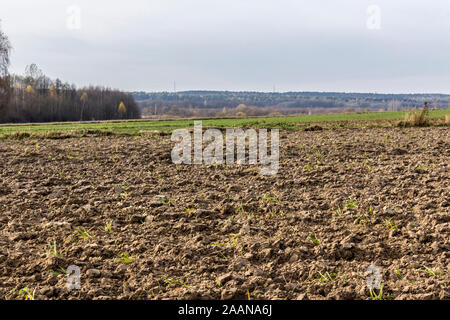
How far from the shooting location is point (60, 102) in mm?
65688

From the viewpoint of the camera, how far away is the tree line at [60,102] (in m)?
58.2

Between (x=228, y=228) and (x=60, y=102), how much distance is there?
220ft

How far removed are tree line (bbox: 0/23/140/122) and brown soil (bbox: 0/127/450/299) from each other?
47633mm

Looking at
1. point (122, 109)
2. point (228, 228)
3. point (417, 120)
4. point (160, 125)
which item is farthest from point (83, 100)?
point (228, 228)

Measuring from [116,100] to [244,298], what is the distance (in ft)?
278

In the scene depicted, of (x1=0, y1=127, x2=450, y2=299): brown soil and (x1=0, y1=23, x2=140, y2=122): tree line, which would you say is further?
(x1=0, y1=23, x2=140, y2=122): tree line

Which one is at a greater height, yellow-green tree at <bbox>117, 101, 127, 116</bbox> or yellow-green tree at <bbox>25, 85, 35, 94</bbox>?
yellow-green tree at <bbox>25, 85, 35, 94</bbox>

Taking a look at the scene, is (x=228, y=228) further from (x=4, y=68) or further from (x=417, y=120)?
(x=4, y=68)

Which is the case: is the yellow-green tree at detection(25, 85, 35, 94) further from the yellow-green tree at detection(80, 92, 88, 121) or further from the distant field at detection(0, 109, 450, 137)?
the distant field at detection(0, 109, 450, 137)

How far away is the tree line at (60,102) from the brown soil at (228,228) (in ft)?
156

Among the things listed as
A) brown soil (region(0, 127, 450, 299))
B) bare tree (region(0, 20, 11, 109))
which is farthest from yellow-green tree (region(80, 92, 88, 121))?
brown soil (region(0, 127, 450, 299))

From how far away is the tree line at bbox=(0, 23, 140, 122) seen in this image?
58.2m

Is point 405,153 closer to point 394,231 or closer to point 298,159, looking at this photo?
point 298,159
